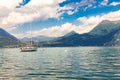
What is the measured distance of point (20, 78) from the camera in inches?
1772

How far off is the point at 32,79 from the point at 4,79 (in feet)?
17.3

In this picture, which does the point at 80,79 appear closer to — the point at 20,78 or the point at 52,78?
the point at 52,78

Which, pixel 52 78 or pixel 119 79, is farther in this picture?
pixel 52 78

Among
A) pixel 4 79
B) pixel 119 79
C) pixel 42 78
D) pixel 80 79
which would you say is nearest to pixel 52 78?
pixel 42 78

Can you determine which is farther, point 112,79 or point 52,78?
point 52,78

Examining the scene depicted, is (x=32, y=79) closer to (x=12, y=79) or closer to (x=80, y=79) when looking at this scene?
(x=12, y=79)

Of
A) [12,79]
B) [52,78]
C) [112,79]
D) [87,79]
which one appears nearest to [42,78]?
[52,78]

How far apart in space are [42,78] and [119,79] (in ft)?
45.2

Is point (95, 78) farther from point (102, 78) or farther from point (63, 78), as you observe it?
point (63, 78)

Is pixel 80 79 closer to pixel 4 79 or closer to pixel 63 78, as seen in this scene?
pixel 63 78

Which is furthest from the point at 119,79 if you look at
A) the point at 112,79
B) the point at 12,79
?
the point at 12,79

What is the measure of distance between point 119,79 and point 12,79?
62.6 feet

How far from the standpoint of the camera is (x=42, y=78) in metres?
44.5

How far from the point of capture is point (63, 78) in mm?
44094
